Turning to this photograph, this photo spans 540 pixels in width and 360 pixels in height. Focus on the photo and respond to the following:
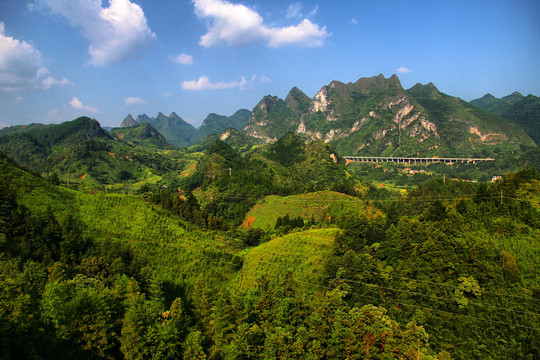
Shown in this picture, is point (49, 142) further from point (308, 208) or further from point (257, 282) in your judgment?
point (257, 282)

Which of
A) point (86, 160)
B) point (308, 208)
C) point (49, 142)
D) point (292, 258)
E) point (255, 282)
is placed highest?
point (49, 142)

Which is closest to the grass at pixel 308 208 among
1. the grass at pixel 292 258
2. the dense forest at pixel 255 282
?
the dense forest at pixel 255 282

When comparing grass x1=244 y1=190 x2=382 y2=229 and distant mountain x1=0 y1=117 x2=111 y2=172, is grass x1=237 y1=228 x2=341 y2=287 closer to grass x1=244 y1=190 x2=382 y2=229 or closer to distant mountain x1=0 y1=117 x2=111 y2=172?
grass x1=244 y1=190 x2=382 y2=229

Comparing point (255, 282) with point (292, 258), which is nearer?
point (255, 282)

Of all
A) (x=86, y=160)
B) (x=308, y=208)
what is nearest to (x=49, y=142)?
(x=86, y=160)

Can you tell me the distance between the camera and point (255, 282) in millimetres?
30016

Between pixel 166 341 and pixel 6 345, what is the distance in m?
7.52

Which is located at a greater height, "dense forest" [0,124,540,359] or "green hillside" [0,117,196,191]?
"green hillside" [0,117,196,191]

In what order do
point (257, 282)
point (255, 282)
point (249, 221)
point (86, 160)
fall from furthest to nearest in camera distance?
point (86, 160)
point (249, 221)
point (255, 282)
point (257, 282)

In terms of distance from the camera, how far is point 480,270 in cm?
2859

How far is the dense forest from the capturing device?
18391mm

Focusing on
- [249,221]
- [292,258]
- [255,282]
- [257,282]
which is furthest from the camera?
[249,221]

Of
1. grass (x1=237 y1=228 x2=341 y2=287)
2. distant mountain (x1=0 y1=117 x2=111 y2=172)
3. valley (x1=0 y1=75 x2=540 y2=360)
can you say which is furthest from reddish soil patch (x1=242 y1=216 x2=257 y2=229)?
distant mountain (x1=0 y1=117 x2=111 y2=172)

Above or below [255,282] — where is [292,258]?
below
